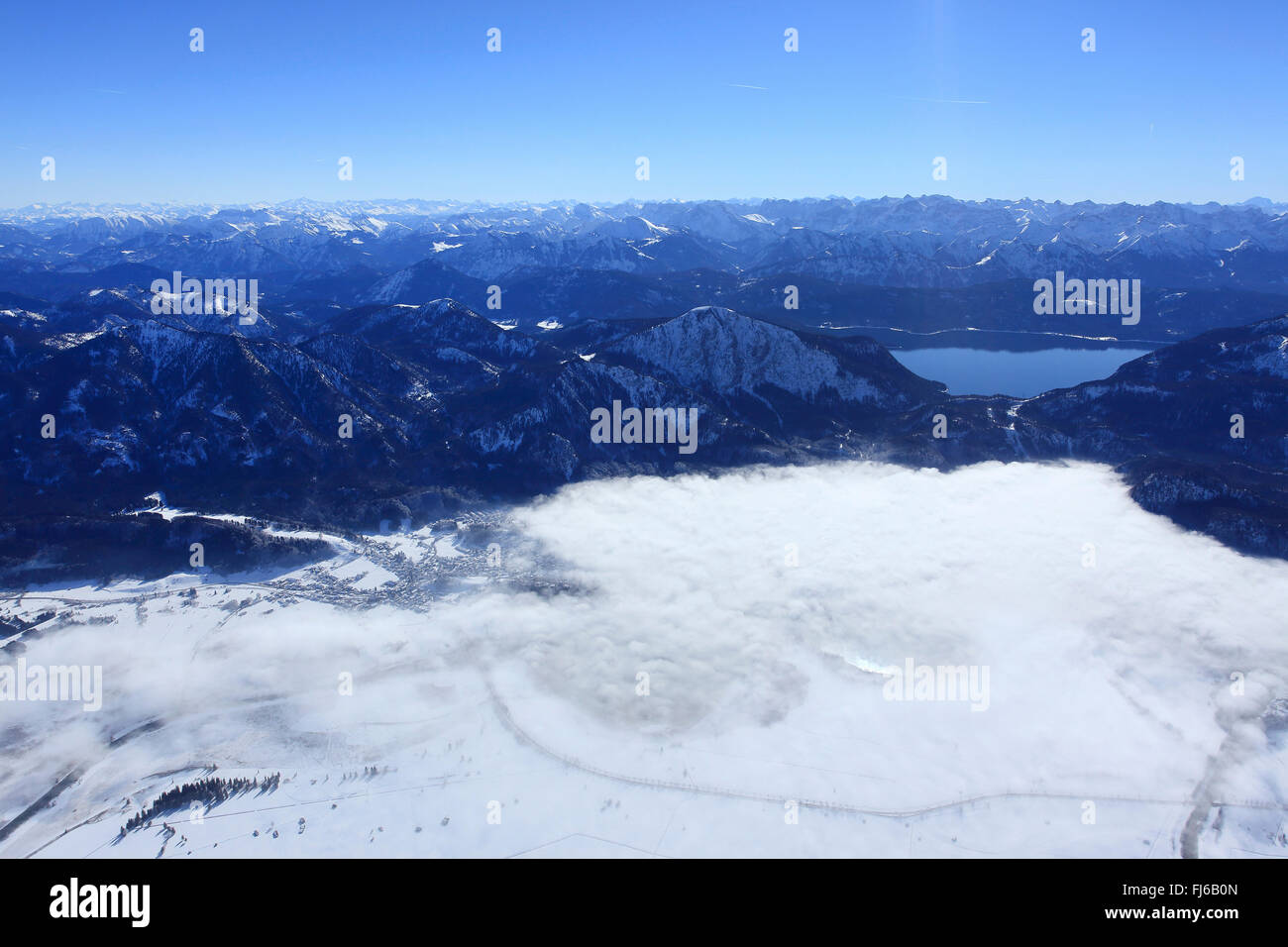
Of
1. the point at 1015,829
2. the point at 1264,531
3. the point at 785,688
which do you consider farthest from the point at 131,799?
the point at 1264,531

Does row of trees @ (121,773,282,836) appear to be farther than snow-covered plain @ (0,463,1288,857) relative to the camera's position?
Yes

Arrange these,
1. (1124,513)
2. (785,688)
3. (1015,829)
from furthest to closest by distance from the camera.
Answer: (1124,513) → (785,688) → (1015,829)

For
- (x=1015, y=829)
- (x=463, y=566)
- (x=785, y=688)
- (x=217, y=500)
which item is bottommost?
(x=1015, y=829)

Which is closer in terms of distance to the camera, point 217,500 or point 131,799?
point 131,799

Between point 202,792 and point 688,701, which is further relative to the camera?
point 688,701

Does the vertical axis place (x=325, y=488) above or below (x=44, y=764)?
above

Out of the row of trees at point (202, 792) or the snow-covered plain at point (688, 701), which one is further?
the row of trees at point (202, 792)

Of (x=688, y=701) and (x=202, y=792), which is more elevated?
(x=688, y=701)

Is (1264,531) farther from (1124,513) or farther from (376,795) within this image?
(376,795)
